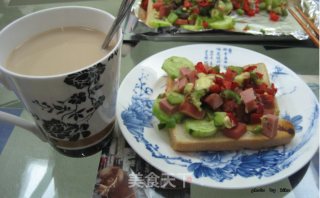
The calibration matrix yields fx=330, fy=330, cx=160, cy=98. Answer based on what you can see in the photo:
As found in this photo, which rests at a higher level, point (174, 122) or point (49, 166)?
point (174, 122)

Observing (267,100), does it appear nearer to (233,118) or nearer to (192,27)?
(233,118)

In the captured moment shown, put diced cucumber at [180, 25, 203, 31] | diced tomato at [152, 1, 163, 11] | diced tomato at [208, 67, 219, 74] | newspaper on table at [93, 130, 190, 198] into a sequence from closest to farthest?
newspaper on table at [93, 130, 190, 198] → diced tomato at [208, 67, 219, 74] → diced cucumber at [180, 25, 203, 31] → diced tomato at [152, 1, 163, 11]

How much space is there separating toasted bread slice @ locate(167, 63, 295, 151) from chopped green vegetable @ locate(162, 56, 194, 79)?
146 millimetres

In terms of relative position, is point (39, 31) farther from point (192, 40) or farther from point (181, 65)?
point (192, 40)

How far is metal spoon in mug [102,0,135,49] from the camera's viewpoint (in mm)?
461

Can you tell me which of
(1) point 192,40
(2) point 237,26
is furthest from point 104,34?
(2) point 237,26

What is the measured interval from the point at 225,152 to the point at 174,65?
0.71 ft

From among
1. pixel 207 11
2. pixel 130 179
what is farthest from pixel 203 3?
pixel 130 179

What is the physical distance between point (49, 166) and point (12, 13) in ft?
1.93

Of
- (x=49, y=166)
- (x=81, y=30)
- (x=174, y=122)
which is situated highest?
(x=81, y=30)

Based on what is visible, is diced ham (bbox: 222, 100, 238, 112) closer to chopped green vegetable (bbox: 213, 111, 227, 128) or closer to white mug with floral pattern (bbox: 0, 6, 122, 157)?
chopped green vegetable (bbox: 213, 111, 227, 128)

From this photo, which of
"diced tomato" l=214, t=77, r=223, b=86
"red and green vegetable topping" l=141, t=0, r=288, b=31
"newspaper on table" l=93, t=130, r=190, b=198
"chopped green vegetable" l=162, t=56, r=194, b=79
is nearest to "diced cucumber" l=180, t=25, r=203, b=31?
"red and green vegetable topping" l=141, t=0, r=288, b=31

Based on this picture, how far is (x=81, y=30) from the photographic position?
549 mm

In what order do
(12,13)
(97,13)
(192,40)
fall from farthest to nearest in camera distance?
(12,13)
(192,40)
(97,13)
